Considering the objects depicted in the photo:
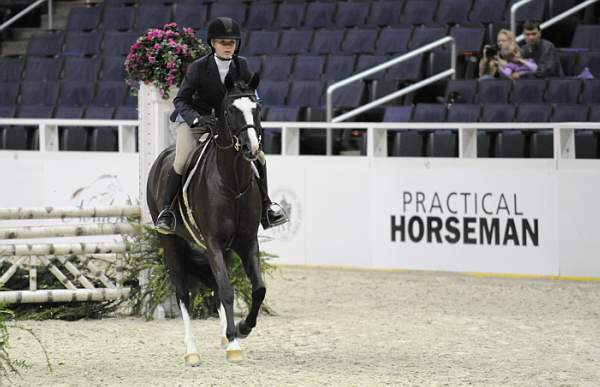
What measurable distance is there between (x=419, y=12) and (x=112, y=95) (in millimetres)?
4719

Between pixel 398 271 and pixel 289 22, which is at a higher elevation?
pixel 289 22

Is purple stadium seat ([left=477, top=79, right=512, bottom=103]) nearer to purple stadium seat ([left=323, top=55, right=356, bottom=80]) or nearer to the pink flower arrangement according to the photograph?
purple stadium seat ([left=323, top=55, right=356, bottom=80])

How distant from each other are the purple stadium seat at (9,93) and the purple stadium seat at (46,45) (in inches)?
51.4

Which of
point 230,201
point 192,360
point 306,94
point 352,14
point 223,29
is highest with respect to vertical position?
point 352,14

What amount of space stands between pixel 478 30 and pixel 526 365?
8.59 m

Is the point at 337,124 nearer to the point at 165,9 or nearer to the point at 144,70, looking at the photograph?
the point at 144,70

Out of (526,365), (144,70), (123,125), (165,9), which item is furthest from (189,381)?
(165,9)

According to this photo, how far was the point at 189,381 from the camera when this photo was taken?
23.0 ft

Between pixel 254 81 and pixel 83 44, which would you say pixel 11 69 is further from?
pixel 254 81

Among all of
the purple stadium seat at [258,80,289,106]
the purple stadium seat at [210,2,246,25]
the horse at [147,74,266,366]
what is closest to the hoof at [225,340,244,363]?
the horse at [147,74,266,366]

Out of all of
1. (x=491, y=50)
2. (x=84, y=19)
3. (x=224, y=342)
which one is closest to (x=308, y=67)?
(x=491, y=50)

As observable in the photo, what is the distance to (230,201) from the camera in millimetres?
7672

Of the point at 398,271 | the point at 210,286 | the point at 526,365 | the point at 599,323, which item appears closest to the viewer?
the point at 526,365

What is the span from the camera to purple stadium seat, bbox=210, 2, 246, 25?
18.1 meters
